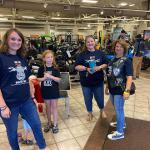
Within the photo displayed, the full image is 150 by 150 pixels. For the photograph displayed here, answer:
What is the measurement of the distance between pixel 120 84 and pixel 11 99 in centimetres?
134

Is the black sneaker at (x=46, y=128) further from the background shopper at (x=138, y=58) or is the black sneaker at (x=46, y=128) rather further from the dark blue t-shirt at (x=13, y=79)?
the background shopper at (x=138, y=58)

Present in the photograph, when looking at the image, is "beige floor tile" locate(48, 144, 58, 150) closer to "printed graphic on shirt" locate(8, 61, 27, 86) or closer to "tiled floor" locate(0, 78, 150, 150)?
"tiled floor" locate(0, 78, 150, 150)

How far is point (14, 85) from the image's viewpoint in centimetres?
190

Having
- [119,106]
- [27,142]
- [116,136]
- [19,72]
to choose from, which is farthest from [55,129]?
[19,72]

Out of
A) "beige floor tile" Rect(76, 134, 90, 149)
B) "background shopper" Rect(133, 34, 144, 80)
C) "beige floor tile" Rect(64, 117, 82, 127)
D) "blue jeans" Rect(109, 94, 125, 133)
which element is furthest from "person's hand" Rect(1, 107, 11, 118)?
"background shopper" Rect(133, 34, 144, 80)

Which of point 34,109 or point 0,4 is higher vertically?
point 0,4

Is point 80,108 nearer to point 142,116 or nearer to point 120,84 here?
point 142,116

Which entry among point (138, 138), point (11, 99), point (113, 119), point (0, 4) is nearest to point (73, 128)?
point (113, 119)

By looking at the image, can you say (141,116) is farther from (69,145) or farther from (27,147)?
(27,147)

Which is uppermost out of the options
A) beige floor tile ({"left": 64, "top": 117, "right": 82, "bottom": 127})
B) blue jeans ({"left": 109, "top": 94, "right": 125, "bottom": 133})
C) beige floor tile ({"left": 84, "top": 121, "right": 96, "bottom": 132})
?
blue jeans ({"left": 109, "top": 94, "right": 125, "bottom": 133})

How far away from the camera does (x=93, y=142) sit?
2848 mm

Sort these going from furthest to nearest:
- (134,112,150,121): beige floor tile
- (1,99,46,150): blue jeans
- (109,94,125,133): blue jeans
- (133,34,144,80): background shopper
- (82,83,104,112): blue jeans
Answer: (133,34,144,80): background shopper → (134,112,150,121): beige floor tile → (82,83,104,112): blue jeans → (109,94,125,133): blue jeans → (1,99,46,150): blue jeans

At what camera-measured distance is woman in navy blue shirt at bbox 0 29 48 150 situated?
6.09 ft

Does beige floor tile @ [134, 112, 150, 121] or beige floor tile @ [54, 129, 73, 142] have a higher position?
beige floor tile @ [134, 112, 150, 121]
